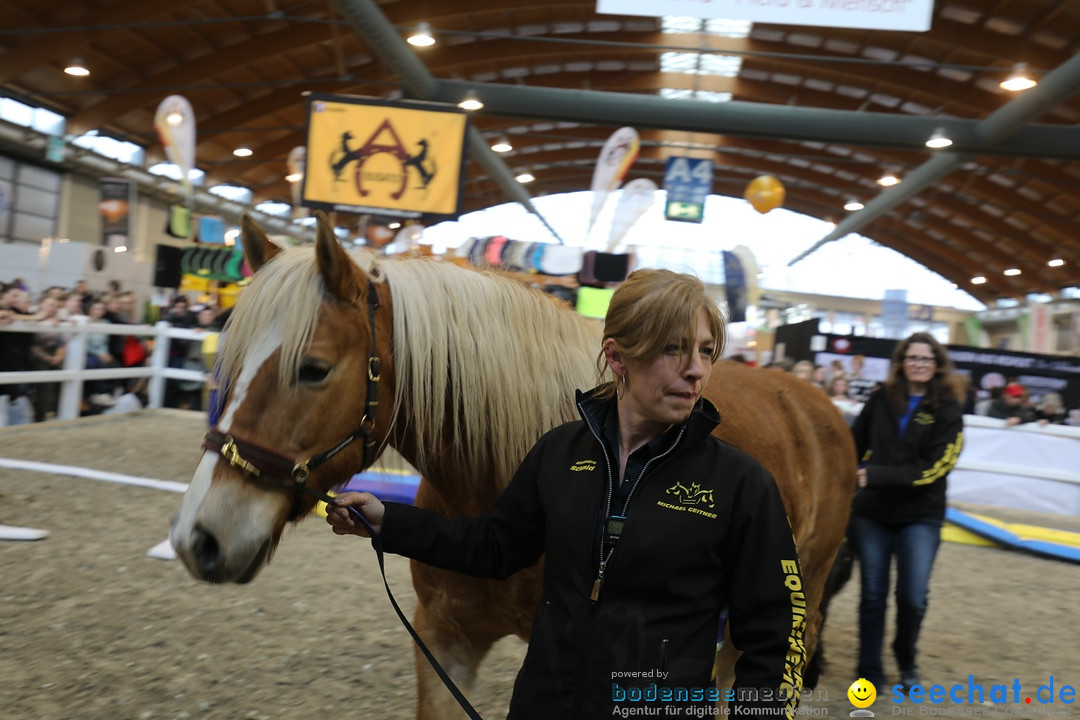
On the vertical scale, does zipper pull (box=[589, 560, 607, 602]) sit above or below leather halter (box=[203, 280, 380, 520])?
below

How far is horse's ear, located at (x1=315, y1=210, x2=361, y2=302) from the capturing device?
5.28 ft

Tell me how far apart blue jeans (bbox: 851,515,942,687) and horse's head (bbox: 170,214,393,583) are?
2.78m

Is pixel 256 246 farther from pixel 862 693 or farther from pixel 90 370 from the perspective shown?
pixel 90 370

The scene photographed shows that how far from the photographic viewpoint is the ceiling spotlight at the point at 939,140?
1250cm

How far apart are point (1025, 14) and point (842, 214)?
1663cm

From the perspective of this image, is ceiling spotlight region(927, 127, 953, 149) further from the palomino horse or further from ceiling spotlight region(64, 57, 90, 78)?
ceiling spotlight region(64, 57, 90, 78)

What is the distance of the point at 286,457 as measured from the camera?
159 cm

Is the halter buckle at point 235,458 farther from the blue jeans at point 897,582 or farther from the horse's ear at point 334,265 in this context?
the blue jeans at point 897,582

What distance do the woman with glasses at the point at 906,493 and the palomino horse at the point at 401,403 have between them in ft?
3.79

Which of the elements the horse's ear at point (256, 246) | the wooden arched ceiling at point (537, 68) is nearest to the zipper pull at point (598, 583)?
the horse's ear at point (256, 246)

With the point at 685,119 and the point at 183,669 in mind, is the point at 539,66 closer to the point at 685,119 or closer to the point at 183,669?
the point at 685,119

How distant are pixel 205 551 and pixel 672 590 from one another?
0.92 meters

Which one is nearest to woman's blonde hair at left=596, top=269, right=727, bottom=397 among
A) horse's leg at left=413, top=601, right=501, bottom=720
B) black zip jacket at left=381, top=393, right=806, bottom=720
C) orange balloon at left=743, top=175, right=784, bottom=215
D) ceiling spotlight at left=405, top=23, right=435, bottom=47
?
black zip jacket at left=381, top=393, right=806, bottom=720

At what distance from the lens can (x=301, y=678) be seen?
3.25 m
